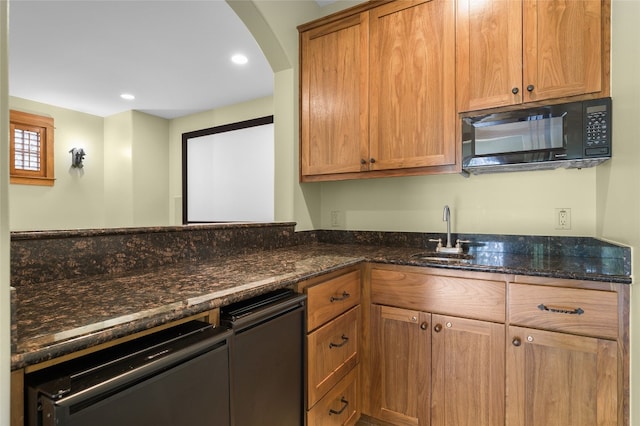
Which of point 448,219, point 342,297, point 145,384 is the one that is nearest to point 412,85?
point 448,219

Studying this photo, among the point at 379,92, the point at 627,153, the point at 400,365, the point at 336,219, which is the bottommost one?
the point at 400,365

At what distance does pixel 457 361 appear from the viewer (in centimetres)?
152

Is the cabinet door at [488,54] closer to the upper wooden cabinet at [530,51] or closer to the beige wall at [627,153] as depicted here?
the upper wooden cabinet at [530,51]

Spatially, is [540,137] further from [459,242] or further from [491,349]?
[491,349]

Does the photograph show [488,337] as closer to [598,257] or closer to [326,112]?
[598,257]

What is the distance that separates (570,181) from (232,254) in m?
1.88

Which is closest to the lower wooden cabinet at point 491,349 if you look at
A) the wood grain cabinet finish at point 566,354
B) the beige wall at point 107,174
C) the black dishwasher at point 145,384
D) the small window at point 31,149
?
the wood grain cabinet finish at point 566,354

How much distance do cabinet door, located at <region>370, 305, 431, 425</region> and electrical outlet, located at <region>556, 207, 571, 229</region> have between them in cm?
93

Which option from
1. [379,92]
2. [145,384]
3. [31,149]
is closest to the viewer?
[145,384]

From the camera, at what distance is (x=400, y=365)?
167cm

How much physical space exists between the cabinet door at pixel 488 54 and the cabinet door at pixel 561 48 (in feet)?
0.14

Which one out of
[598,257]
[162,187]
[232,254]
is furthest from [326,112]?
[162,187]

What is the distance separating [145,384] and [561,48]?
6.79 feet

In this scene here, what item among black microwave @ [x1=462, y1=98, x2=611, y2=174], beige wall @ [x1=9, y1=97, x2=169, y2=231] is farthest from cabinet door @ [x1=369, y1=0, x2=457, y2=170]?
beige wall @ [x1=9, y1=97, x2=169, y2=231]
